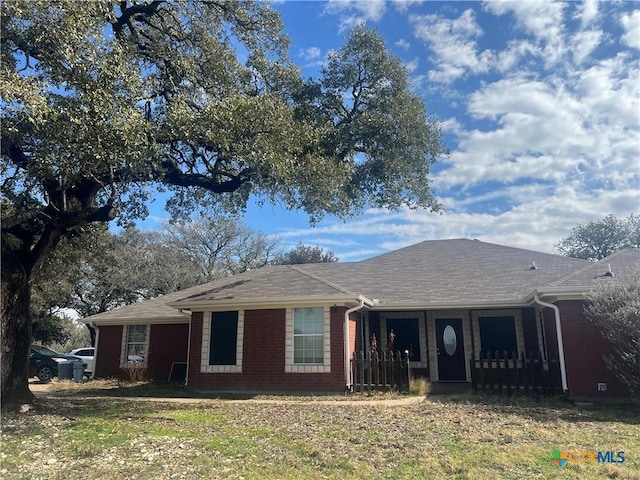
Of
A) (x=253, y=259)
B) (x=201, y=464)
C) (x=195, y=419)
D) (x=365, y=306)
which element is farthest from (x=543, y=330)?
(x=253, y=259)

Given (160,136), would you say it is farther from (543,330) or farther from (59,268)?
(543,330)

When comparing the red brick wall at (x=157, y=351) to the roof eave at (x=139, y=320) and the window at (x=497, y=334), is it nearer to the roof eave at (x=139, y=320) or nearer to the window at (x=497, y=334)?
the roof eave at (x=139, y=320)

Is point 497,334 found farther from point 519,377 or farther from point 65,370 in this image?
point 65,370

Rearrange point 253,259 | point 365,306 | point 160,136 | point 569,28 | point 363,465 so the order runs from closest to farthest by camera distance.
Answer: point 363,465, point 160,136, point 569,28, point 365,306, point 253,259

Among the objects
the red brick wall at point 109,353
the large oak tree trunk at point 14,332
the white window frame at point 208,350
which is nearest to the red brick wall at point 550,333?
the white window frame at point 208,350

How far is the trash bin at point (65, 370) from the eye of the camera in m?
18.8

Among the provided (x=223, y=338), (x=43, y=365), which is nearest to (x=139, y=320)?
(x=43, y=365)

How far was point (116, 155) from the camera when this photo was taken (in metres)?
8.22

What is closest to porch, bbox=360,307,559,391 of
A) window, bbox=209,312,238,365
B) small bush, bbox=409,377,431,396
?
small bush, bbox=409,377,431,396

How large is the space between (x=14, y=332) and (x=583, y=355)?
12484mm

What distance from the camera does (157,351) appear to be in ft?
57.1

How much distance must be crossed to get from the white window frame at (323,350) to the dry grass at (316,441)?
106 inches

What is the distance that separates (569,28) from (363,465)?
10.6 m

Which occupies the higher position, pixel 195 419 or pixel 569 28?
pixel 569 28
